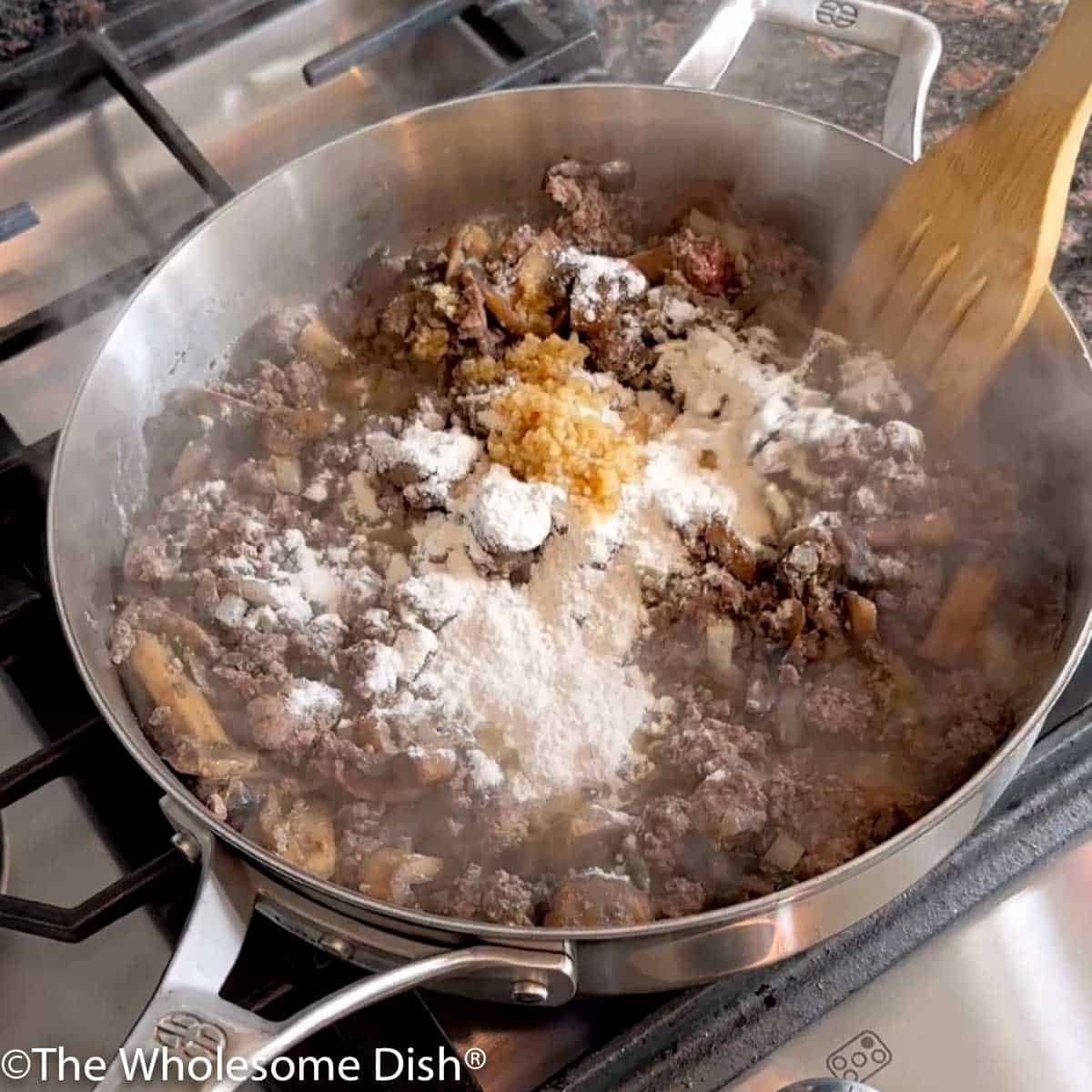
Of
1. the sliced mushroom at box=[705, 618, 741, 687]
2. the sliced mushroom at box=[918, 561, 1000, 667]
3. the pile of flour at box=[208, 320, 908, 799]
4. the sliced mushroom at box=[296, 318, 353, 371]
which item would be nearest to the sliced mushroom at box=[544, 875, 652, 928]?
the pile of flour at box=[208, 320, 908, 799]

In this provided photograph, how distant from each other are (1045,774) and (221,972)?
63cm

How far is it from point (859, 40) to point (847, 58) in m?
0.19

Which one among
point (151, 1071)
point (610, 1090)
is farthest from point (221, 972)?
point (610, 1090)

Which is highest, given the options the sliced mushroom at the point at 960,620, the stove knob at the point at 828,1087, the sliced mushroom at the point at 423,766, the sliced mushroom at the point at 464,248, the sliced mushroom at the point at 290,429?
the sliced mushroom at the point at 464,248

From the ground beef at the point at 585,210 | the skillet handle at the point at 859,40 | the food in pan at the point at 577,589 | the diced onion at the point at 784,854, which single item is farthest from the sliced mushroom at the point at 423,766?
the skillet handle at the point at 859,40

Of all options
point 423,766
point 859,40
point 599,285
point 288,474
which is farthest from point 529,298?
point 423,766

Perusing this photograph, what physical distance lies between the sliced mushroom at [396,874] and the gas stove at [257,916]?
6 cm

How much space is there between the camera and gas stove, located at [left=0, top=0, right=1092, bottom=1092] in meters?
0.83

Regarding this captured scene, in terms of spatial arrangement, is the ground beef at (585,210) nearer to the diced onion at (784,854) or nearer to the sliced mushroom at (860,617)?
the sliced mushroom at (860,617)

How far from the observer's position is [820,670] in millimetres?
977

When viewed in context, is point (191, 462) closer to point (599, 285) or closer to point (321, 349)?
point (321, 349)

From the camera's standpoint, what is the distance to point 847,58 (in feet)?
4.35

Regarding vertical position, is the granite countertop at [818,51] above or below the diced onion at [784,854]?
above

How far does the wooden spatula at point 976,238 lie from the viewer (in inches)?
37.3
